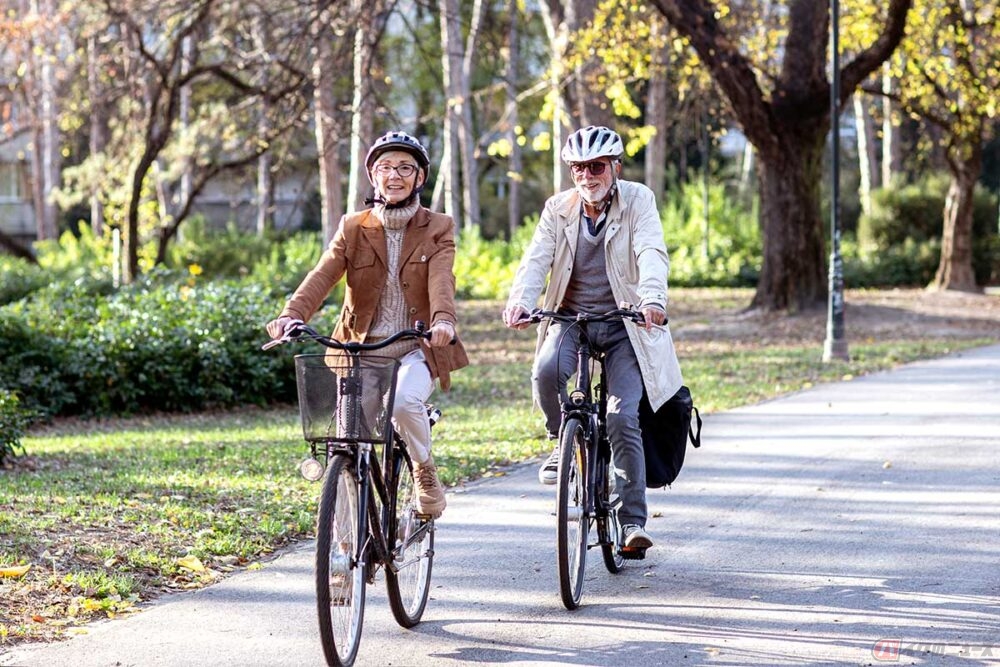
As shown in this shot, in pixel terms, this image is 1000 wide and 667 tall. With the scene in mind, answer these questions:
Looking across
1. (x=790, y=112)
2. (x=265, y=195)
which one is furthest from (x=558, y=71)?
(x=265, y=195)

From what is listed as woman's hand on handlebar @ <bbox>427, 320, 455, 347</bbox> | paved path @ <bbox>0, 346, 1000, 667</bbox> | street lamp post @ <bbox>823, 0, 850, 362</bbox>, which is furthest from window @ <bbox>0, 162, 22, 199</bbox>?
woman's hand on handlebar @ <bbox>427, 320, 455, 347</bbox>

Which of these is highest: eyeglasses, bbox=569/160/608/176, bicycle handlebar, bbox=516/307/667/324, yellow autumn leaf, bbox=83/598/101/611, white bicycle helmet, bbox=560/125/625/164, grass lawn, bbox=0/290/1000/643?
white bicycle helmet, bbox=560/125/625/164

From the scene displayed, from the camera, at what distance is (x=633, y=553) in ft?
21.6

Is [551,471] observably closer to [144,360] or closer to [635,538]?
[635,538]

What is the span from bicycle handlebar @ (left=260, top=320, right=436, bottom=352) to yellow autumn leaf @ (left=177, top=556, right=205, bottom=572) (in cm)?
198

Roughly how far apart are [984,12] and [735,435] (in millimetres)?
19217

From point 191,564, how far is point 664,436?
7.71 ft

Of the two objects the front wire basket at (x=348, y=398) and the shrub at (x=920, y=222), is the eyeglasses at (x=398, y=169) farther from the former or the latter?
the shrub at (x=920, y=222)

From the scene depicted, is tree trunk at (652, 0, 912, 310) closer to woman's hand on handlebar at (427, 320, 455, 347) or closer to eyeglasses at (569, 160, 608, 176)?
eyeglasses at (569, 160, 608, 176)

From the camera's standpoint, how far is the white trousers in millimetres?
5621

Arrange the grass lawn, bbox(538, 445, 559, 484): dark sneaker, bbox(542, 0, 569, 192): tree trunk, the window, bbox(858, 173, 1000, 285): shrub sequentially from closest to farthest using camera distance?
bbox(538, 445, 559, 484): dark sneaker → the grass lawn → bbox(542, 0, 569, 192): tree trunk → bbox(858, 173, 1000, 285): shrub → the window

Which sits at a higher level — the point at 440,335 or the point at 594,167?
the point at 594,167

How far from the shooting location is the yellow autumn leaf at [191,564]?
704 centimetres

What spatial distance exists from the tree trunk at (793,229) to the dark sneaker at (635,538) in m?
16.1
